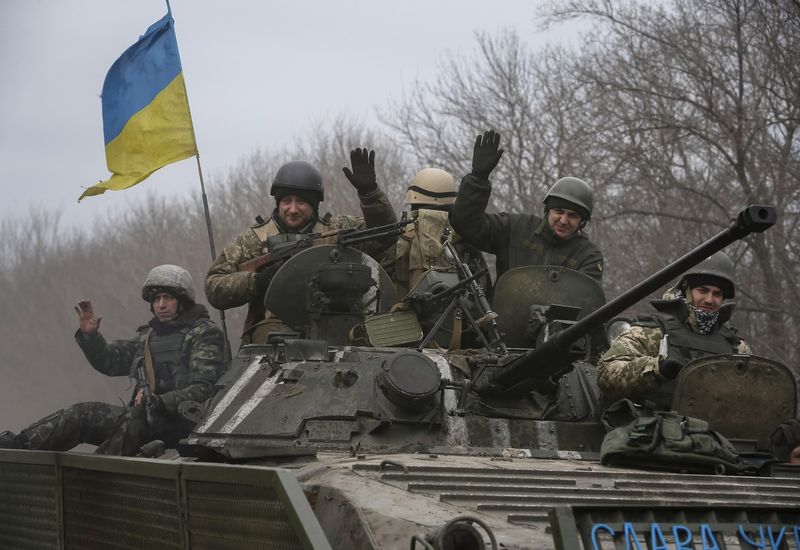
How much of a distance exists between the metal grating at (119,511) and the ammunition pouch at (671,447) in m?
2.25

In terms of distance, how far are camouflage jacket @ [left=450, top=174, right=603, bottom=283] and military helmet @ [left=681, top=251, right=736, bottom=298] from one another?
3.20ft

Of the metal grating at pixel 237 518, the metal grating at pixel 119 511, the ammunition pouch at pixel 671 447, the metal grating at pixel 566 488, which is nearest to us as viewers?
the metal grating at pixel 237 518

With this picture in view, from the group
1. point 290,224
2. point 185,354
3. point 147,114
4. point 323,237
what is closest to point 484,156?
point 323,237

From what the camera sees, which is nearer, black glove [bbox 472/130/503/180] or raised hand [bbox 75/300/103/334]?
black glove [bbox 472/130/503/180]

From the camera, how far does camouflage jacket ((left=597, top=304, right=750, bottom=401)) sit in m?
8.27

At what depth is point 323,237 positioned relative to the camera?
9.76 metres

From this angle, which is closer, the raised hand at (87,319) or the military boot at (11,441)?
the military boot at (11,441)

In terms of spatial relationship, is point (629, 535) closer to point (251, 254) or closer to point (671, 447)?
point (671, 447)

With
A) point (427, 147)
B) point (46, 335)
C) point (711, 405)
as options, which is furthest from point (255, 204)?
point (711, 405)

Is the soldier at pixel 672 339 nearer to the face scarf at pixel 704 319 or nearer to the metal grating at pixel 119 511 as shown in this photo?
the face scarf at pixel 704 319

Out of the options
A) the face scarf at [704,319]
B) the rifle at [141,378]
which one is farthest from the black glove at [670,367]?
the rifle at [141,378]

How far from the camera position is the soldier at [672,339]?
27.2 ft

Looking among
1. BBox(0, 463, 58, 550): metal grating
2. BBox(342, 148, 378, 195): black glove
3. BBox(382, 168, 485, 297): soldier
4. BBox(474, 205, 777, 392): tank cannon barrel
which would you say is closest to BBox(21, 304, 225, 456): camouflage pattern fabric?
BBox(0, 463, 58, 550): metal grating

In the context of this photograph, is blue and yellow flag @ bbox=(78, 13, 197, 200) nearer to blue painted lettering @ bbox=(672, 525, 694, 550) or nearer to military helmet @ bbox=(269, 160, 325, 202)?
military helmet @ bbox=(269, 160, 325, 202)
